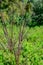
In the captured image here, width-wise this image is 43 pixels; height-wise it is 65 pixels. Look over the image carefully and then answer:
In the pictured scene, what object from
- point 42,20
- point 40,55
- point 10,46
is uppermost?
point 10,46

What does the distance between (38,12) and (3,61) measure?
909cm

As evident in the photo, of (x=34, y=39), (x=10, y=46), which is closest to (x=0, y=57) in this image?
(x=10, y=46)

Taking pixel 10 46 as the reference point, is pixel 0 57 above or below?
below

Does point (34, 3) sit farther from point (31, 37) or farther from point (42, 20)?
point (31, 37)

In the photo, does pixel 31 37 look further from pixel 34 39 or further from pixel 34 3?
pixel 34 3

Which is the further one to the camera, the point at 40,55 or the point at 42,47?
the point at 42,47

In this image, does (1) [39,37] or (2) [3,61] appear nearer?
(2) [3,61]

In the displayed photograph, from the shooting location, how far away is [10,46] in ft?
16.2

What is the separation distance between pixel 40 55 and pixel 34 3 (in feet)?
27.1

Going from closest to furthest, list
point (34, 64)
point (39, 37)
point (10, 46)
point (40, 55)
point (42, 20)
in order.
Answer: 1. point (10, 46)
2. point (34, 64)
3. point (40, 55)
4. point (39, 37)
5. point (42, 20)

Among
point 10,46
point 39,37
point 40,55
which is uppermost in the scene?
point 10,46

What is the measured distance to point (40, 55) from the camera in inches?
307

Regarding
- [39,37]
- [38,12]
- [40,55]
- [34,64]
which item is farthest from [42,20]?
[34,64]

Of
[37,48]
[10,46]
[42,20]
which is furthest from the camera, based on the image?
Result: [42,20]
